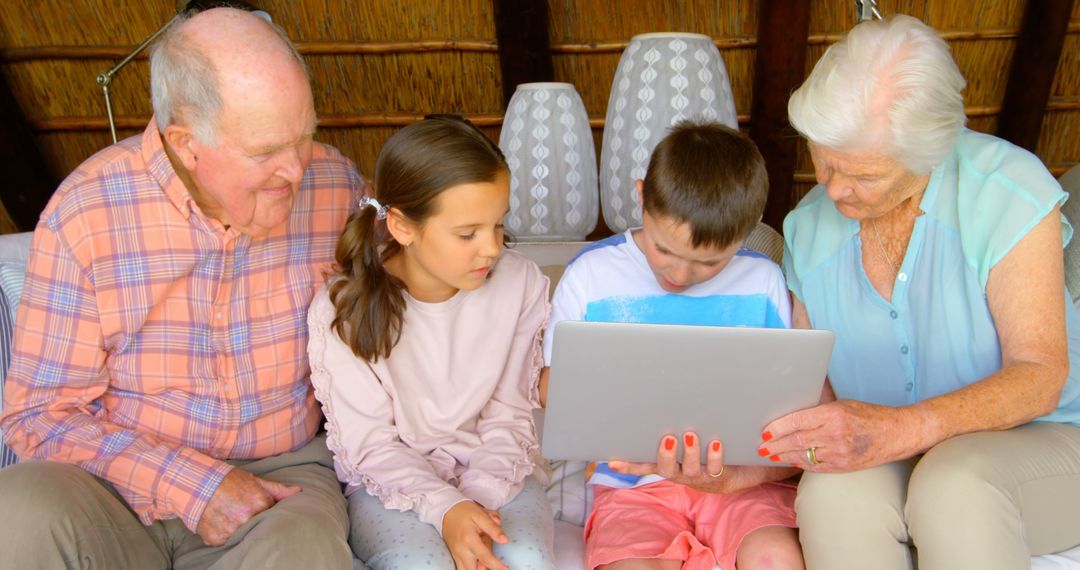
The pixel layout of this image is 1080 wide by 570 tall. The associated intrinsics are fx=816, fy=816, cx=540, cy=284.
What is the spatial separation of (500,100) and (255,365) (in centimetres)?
223

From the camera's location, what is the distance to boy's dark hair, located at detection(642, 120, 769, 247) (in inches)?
59.8

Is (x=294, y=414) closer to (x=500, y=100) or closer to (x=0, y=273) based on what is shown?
(x=0, y=273)

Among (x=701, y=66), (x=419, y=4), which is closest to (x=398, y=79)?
(x=419, y=4)

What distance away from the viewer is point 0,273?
1.82 meters

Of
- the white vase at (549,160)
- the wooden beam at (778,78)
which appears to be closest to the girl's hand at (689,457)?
the white vase at (549,160)

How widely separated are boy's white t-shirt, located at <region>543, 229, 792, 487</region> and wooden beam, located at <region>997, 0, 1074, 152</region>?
2.24 meters

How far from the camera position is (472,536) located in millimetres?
1396

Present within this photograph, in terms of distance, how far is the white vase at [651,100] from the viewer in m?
2.17

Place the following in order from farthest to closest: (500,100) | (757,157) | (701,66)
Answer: (500,100), (701,66), (757,157)

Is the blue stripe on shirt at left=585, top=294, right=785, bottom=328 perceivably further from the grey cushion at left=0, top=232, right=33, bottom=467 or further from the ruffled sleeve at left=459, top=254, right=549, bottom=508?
the grey cushion at left=0, top=232, right=33, bottom=467

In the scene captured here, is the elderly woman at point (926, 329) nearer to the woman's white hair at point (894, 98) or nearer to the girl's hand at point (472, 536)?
the woman's white hair at point (894, 98)

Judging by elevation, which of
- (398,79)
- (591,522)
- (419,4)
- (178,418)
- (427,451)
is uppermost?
(419,4)

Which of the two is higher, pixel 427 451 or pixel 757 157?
pixel 757 157

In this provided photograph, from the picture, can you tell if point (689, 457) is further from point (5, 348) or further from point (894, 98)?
point (5, 348)
